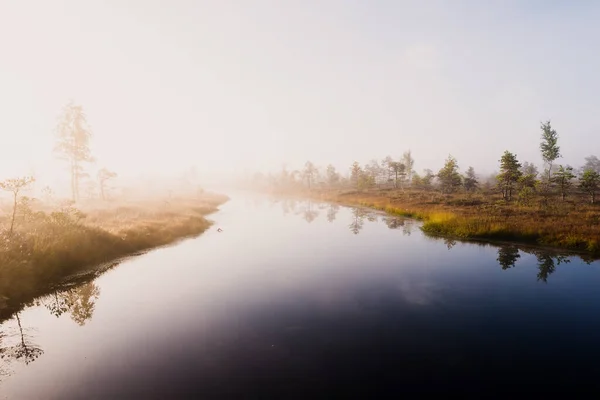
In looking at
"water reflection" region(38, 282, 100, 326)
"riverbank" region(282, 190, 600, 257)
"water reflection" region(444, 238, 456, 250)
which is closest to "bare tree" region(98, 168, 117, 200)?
"water reflection" region(38, 282, 100, 326)

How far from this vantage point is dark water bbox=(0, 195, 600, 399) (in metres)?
8.82

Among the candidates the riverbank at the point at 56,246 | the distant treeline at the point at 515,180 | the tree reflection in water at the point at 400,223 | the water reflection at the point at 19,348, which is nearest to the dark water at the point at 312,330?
the water reflection at the point at 19,348

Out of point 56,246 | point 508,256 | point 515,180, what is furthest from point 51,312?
point 515,180

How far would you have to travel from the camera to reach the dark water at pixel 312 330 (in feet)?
28.9

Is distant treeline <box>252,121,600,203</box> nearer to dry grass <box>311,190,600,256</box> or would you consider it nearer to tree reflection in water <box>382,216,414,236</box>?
dry grass <box>311,190,600,256</box>

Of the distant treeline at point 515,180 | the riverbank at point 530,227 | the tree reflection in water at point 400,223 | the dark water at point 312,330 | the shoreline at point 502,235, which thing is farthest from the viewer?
the distant treeline at point 515,180

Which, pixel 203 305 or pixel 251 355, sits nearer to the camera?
pixel 251 355

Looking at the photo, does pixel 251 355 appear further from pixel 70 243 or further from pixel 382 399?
pixel 70 243

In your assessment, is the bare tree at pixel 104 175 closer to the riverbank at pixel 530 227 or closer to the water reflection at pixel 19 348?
the water reflection at pixel 19 348

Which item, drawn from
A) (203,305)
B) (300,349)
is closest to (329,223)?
(203,305)

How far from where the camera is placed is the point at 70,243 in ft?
66.1

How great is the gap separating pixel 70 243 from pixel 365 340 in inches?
802

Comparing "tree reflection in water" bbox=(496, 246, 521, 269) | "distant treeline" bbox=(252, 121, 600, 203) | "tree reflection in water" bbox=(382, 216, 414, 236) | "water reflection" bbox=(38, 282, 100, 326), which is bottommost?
"water reflection" bbox=(38, 282, 100, 326)

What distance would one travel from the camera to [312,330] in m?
12.0
